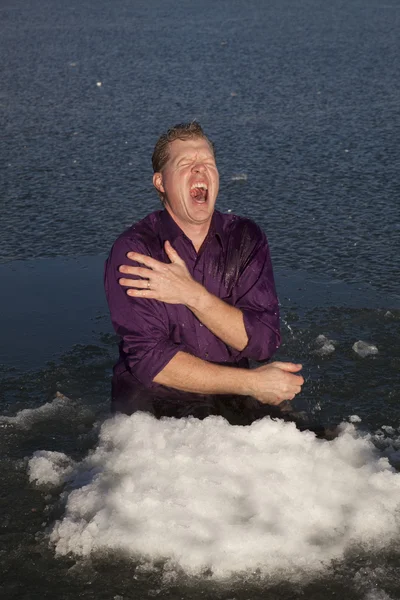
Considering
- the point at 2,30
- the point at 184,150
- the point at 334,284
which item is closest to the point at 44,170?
the point at 334,284

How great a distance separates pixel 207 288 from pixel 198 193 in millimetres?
413

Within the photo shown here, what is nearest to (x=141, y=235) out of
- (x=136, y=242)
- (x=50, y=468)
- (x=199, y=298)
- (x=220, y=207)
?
(x=136, y=242)

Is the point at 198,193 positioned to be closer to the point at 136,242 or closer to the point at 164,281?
the point at 136,242

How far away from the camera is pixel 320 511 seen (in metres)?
3.70

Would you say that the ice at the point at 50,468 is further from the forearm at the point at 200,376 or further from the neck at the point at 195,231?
the neck at the point at 195,231

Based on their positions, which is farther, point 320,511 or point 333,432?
point 333,432

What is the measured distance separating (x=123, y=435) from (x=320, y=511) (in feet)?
2.92

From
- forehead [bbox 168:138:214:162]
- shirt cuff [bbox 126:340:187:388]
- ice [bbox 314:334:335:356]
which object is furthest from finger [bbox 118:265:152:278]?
ice [bbox 314:334:335:356]

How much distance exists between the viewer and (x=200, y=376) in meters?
4.08

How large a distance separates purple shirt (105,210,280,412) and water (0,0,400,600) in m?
0.42

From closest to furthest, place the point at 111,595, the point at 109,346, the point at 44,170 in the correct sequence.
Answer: the point at 111,595
the point at 109,346
the point at 44,170

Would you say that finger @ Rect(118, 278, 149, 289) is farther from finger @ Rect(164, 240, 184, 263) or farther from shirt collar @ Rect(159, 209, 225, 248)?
shirt collar @ Rect(159, 209, 225, 248)

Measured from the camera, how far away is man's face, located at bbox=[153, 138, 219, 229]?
4.21 metres

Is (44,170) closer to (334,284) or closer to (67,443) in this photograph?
(334,284)
